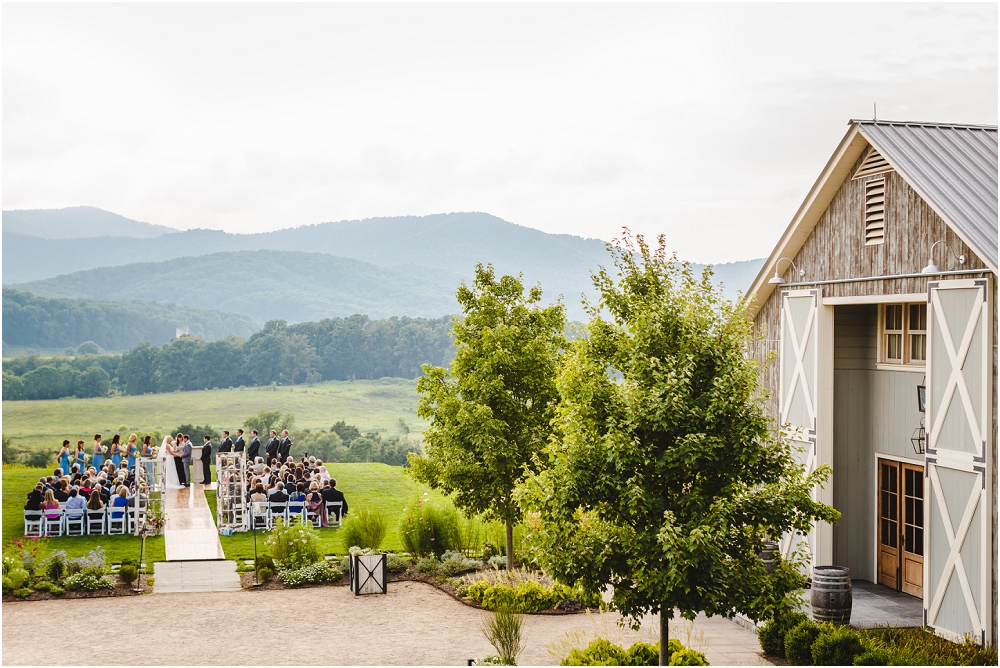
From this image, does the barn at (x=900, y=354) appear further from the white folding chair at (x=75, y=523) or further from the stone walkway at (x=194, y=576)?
the white folding chair at (x=75, y=523)

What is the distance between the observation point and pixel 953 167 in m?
12.2

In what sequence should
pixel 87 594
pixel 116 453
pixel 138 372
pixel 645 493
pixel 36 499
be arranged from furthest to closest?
pixel 138 372
pixel 116 453
pixel 36 499
pixel 87 594
pixel 645 493

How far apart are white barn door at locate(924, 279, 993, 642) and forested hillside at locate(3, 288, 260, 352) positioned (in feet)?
300

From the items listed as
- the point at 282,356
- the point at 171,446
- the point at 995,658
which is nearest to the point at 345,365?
the point at 282,356

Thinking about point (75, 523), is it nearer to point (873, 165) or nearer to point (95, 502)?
point (95, 502)

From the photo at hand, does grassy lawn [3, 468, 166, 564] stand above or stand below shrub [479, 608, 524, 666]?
below

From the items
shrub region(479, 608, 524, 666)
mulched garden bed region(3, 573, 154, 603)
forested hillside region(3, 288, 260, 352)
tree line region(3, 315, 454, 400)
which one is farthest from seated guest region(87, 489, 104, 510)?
forested hillside region(3, 288, 260, 352)

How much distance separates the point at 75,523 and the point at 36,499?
3.37 feet

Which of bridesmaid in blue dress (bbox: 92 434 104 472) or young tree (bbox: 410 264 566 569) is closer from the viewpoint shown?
young tree (bbox: 410 264 566 569)

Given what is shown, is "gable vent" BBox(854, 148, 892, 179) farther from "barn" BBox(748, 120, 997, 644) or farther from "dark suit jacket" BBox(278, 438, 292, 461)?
"dark suit jacket" BBox(278, 438, 292, 461)

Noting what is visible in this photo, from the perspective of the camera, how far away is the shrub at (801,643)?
1104 centimetres

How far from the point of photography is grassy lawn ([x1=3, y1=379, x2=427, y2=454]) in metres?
76.9

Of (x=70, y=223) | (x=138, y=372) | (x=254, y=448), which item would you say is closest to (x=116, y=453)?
(x=254, y=448)

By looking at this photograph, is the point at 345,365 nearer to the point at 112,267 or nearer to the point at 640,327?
the point at 112,267
